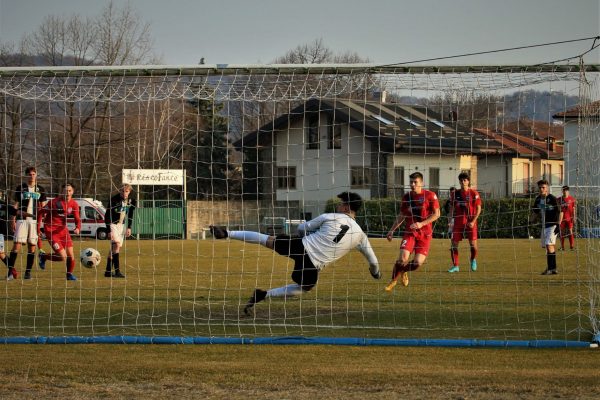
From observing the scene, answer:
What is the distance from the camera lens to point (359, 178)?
1381 centimetres

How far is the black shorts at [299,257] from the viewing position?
11.4 metres

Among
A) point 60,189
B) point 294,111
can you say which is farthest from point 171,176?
point 60,189

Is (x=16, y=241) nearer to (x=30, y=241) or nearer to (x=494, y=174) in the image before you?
(x=30, y=241)

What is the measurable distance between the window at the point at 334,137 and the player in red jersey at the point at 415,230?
6.12 feet

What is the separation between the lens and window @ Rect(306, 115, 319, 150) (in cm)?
1277

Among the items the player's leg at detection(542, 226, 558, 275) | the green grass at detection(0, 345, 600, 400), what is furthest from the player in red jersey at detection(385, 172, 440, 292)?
the green grass at detection(0, 345, 600, 400)

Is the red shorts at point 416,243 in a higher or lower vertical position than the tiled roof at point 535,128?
lower

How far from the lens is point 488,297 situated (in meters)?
14.3

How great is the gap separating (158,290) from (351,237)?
5.43 m

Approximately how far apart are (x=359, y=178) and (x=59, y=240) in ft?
21.8

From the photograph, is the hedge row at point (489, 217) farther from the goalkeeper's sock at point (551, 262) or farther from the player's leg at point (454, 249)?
the goalkeeper's sock at point (551, 262)

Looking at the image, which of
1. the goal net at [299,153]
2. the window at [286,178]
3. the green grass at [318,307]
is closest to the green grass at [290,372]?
the goal net at [299,153]

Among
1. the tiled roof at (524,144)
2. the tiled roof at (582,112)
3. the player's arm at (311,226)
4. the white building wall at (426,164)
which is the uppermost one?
the tiled roof at (582,112)

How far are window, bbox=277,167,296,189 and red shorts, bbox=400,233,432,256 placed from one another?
8.42 feet
